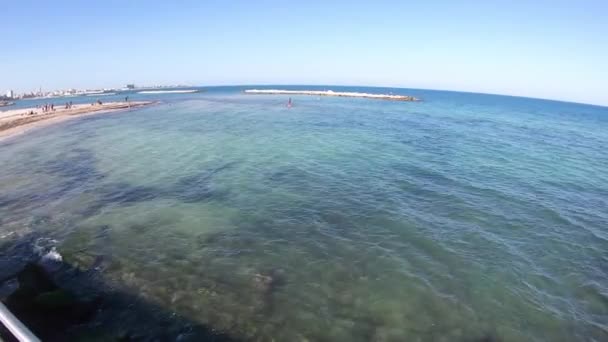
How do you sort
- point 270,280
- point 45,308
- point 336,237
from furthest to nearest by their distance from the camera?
1. point 336,237
2. point 270,280
3. point 45,308

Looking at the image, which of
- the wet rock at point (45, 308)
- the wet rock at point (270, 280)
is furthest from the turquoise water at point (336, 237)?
the wet rock at point (45, 308)

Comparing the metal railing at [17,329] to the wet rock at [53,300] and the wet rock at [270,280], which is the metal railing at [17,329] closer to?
the wet rock at [53,300]

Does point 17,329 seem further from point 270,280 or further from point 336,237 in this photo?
point 336,237

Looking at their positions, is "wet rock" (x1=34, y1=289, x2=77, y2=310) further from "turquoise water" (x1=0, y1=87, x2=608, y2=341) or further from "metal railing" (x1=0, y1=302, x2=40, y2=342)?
"metal railing" (x1=0, y1=302, x2=40, y2=342)

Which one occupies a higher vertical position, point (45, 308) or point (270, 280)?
point (45, 308)

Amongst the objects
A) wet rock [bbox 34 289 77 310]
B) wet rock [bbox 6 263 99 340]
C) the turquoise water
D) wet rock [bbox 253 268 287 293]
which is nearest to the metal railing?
the turquoise water

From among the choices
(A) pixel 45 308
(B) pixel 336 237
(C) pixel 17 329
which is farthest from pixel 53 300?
(B) pixel 336 237

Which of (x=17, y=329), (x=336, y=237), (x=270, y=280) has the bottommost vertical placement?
(x=270, y=280)

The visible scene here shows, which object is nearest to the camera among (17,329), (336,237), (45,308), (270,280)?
(17,329)
